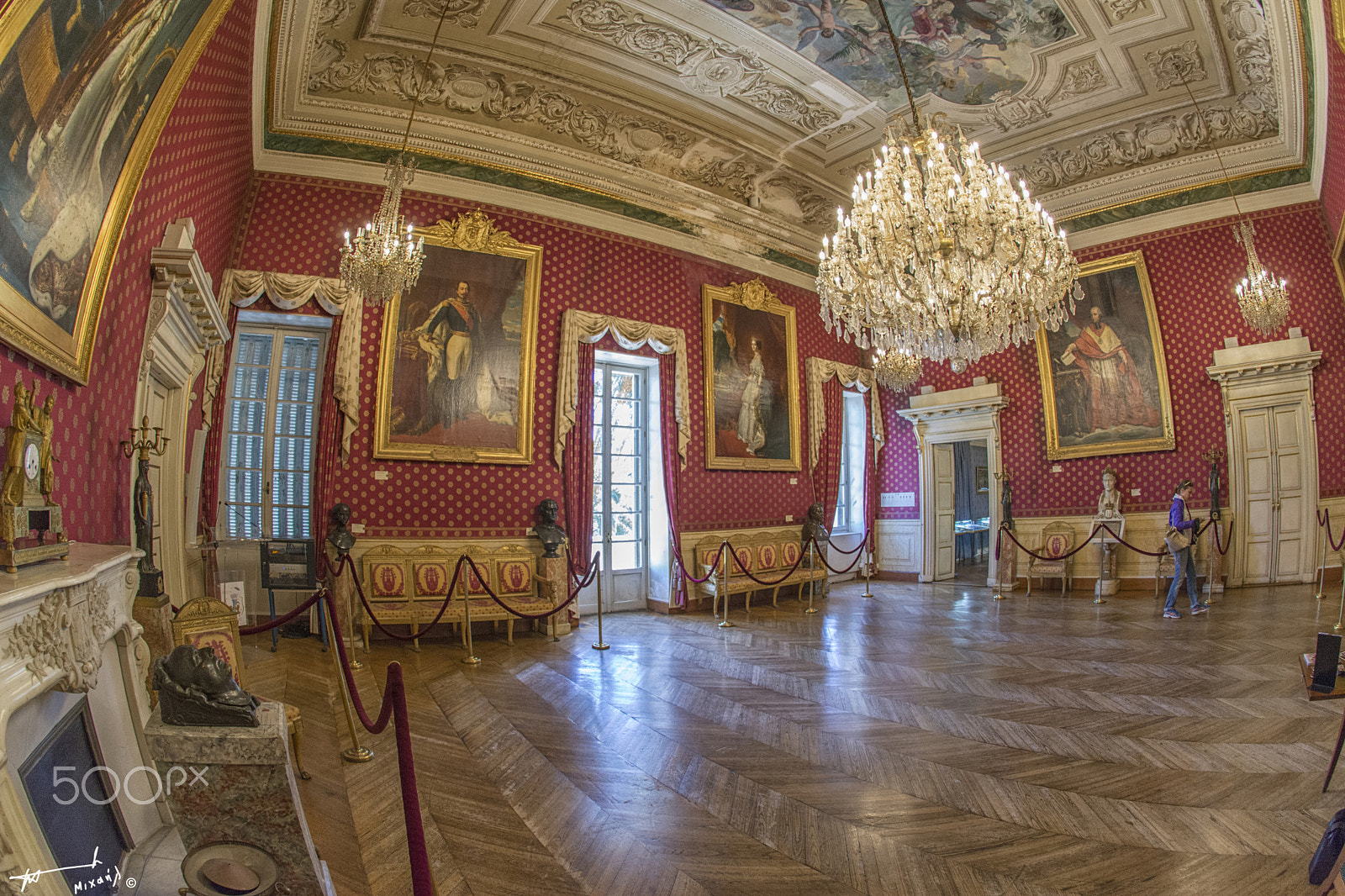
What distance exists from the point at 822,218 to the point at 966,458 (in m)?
8.25

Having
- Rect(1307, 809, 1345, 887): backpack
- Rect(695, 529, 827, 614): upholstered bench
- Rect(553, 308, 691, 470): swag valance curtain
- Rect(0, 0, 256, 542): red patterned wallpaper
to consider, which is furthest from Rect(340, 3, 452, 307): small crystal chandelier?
Rect(1307, 809, 1345, 887): backpack

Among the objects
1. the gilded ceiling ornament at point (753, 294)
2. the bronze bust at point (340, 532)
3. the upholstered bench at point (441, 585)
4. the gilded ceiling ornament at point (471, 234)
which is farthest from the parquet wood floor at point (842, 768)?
the gilded ceiling ornament at point (753, 294)

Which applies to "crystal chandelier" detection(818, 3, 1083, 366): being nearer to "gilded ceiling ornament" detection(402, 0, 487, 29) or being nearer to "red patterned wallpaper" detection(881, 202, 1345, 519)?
"gilded ceiling ornament" detection(402, 0, 487, 29)

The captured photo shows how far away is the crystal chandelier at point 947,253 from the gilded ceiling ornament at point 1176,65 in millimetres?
3703

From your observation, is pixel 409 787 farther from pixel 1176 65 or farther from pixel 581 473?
pixel 1176 65

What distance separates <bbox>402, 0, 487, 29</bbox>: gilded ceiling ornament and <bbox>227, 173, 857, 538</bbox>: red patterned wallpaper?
6.76ft

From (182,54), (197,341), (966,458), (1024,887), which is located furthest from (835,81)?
(966,458)

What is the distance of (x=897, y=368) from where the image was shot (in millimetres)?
11461

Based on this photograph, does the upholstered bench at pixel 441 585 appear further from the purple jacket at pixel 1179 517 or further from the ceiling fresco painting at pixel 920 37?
the purple jacket at pixel 1179 517

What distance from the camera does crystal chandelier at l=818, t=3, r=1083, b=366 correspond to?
5.79 metres

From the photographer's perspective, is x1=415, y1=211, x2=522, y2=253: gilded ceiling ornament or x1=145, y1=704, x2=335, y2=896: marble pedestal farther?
x1=415, y1=211, x2=522, y2=253: gilded ceiling ornament

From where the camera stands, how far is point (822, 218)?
1156 centimetres

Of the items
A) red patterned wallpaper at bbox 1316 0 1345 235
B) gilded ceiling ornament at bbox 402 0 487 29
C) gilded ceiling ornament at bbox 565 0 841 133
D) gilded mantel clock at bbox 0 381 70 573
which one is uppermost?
gilded ceiling ornament at bbox 565 0 841 133

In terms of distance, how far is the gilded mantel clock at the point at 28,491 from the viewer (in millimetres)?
2477
